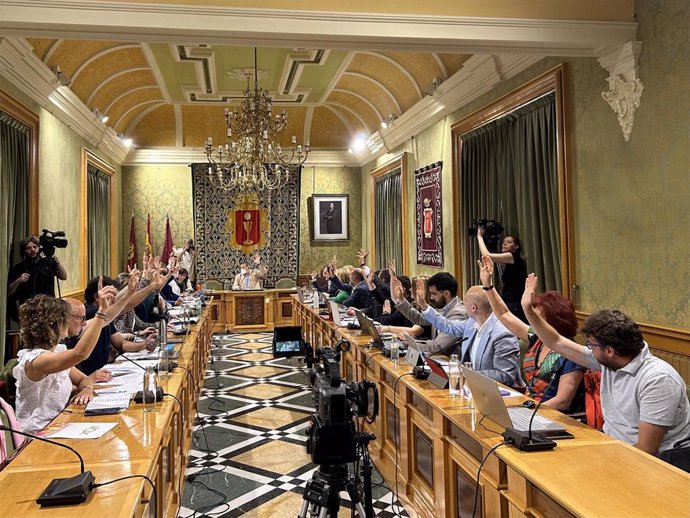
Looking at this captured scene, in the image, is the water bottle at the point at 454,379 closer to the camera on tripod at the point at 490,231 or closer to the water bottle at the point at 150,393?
the water bottle at the point at 150,393

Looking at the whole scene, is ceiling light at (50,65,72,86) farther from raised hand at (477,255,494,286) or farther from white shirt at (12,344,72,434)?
raised hand at (477,255,494,286)

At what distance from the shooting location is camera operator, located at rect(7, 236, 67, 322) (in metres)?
5.57

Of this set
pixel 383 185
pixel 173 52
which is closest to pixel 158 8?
pixel 173 52

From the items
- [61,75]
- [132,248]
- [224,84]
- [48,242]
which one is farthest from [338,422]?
[132,248]

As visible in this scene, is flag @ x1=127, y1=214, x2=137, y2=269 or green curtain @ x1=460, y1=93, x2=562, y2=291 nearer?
green curtain @ x1=460, y1=93, x2=562, y2=291

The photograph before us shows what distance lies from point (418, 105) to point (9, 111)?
16.9ft

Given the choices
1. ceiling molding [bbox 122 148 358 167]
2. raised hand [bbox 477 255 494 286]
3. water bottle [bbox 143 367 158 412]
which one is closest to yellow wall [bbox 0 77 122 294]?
ceiling molding [bbox 122 148 358 167]

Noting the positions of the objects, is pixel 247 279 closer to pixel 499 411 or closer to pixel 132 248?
pixel 132 248

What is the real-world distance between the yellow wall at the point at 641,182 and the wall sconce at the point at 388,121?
415 cm

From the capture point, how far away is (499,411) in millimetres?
2262

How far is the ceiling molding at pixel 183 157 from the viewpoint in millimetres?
12070

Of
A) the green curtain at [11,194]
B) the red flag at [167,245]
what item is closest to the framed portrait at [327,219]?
the red flag at [167,245]

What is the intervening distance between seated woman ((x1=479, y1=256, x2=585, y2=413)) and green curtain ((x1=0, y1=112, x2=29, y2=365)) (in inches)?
191

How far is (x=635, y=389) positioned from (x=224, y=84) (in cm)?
893
